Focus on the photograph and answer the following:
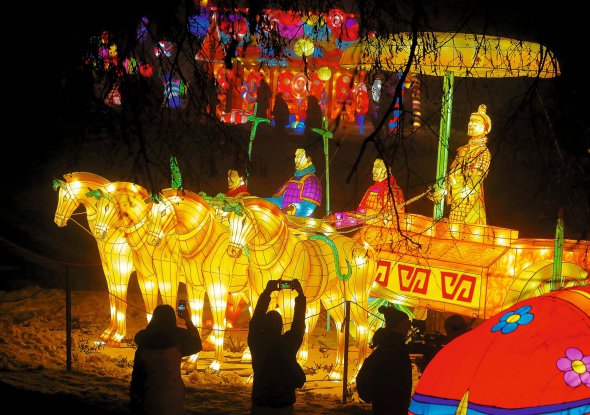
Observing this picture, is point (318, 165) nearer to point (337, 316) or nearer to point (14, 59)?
point (337, 316)

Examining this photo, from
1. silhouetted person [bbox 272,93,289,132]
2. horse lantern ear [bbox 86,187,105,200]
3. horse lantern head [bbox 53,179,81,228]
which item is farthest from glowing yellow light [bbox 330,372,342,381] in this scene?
silhouetted person [bbox 272,93,289,132]

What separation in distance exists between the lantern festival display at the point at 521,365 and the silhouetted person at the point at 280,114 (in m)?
20.9

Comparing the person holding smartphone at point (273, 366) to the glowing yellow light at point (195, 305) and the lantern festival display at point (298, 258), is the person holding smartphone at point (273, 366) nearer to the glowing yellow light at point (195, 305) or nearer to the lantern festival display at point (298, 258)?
the lantern festival display at point (298, 258)

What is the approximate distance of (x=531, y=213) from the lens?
2272 centimetres

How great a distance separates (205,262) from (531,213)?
1310 centimetres

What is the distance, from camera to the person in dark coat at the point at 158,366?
6531 mm

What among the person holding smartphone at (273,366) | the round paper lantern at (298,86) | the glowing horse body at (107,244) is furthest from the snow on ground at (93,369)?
the round paper lantern at (298,86)

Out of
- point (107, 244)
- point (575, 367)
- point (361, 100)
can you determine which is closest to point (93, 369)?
point (107, 244)

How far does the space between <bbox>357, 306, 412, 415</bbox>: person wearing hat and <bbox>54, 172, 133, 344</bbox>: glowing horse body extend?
6.96 meters

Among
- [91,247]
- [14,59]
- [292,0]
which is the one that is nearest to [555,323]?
[292,0]

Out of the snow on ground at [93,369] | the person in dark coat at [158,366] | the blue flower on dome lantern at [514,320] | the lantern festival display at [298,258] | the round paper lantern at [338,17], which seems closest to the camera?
the round paper lantern at [338,17]

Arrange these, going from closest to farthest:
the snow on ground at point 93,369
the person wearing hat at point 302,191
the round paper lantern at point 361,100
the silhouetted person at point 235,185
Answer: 1. the snow on ground at point 93,369
2. the person wearing hat at point 302,191
3. the silhouetted person at point 235,185
4. the round paper lantern at point 361,100

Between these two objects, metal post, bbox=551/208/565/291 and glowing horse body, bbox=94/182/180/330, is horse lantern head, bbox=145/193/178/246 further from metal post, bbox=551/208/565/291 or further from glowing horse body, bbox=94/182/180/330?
metal post, bbox=551/208/565/291

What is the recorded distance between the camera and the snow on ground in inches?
368
